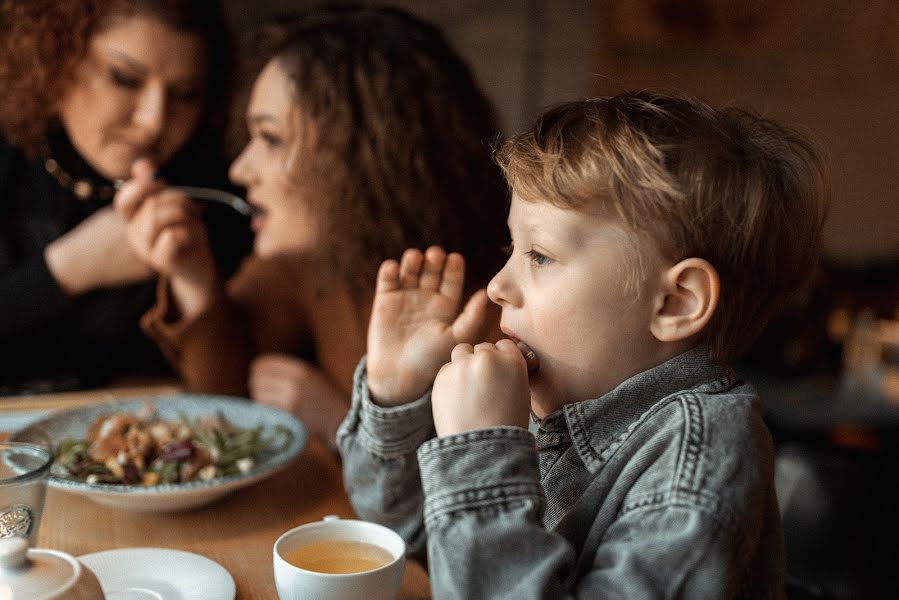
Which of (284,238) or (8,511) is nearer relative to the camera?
(8,511)

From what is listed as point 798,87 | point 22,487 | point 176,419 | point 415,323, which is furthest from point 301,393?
point 798,87

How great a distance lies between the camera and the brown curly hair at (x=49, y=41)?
1.63 m

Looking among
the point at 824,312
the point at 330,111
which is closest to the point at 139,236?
the point at 330,111

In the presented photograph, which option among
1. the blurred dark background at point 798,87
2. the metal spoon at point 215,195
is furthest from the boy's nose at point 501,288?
the blurred dark background at point 798,87

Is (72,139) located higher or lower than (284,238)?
higher

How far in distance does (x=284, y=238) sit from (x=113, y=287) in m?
0.45

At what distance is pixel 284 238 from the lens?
1554 mm

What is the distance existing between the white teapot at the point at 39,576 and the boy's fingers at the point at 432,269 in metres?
0.46

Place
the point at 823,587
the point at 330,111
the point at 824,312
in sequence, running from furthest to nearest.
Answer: the point at 824,312
the point at 330,111
the point at 823,587

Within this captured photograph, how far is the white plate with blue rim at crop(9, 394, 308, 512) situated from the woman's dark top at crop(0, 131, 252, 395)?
21.0 inches

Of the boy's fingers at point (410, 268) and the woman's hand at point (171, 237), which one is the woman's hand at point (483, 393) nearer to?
the boy's fingers at point (410, 268)

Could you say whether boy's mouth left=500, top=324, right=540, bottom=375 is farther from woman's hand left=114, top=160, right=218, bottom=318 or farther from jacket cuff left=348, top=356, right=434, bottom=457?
woman's hand left=114, top=160, right=218, bottom=318

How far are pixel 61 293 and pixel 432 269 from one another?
3.42ft

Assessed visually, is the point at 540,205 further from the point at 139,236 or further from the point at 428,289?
the point at 139,236
